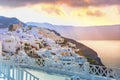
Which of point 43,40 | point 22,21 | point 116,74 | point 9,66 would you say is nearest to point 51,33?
point 43,40

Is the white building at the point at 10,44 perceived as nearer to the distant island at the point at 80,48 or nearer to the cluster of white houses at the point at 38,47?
the cluster of white houses at the point at 38,47

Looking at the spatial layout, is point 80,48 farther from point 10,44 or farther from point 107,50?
→ point 10,44

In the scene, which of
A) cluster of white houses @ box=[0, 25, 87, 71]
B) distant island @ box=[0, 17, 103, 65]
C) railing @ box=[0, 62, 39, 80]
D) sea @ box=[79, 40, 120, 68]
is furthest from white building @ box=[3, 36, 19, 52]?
railing @ box=[0, 62, 39, 80]

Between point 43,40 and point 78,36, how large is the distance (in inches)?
25.3

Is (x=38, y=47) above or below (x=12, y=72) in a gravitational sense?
above

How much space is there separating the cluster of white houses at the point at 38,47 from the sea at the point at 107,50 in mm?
292

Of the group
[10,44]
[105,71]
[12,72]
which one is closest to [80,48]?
[105,71]

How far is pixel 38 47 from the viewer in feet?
18.7

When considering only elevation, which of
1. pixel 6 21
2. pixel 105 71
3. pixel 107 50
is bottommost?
pixel 105 71

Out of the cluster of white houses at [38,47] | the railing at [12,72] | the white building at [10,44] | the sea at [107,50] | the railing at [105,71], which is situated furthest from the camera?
the white building at [10,44]

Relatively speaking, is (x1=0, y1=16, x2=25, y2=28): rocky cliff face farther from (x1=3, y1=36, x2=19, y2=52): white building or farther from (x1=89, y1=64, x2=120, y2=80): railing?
(x1=89, y1=64, x2=120, y2=80): railing

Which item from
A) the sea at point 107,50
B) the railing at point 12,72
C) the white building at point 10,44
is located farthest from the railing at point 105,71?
the railing at point 12,72

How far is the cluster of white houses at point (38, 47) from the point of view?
5.62 meters

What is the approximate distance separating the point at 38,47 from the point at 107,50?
122 centimetres
